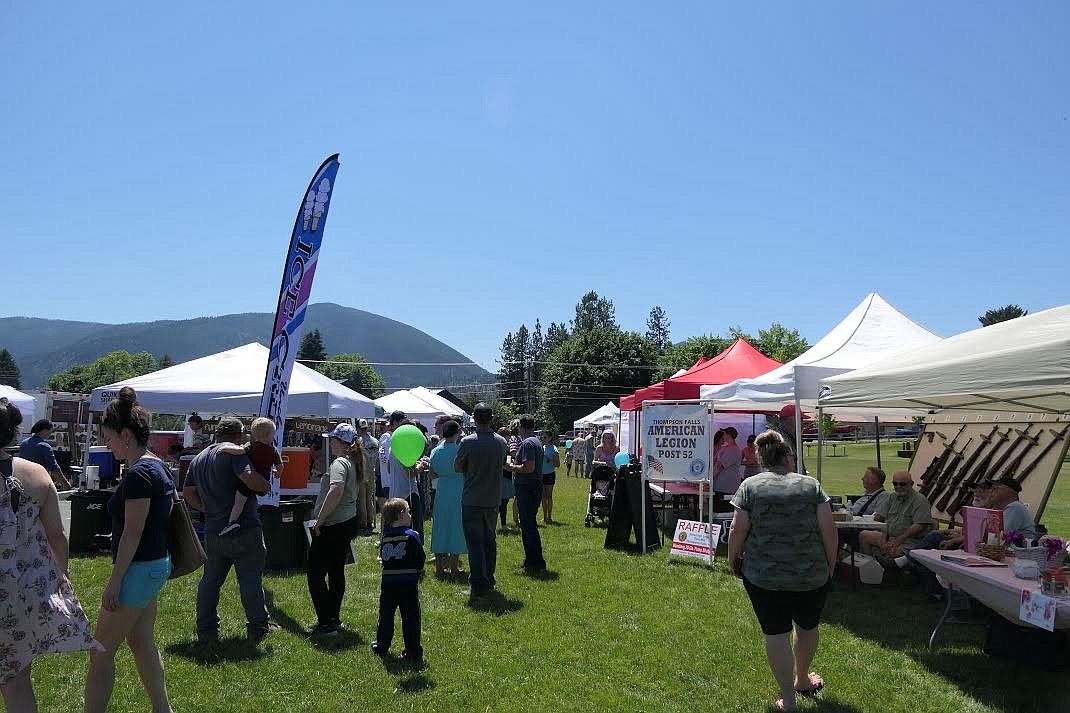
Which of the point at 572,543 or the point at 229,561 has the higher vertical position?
the point at 229,561

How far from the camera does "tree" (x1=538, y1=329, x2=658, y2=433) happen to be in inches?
2502

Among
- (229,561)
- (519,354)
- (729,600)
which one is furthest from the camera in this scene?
(519,354)

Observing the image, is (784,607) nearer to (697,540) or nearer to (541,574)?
(541,574)

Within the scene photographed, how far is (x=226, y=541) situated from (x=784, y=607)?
390 cm

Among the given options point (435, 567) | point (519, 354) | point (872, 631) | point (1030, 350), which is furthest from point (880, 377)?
point (519, 354)

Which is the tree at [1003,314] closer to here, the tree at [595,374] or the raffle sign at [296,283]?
the tree at [595,374]

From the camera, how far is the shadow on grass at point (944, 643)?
15.0 feet

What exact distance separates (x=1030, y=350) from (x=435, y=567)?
6.23 meters

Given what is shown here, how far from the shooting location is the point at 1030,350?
5008mm

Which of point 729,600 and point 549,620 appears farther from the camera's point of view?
point 729,600

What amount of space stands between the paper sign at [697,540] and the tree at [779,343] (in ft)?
135

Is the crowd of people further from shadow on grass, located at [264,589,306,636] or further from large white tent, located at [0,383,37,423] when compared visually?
large white tent, located at [0,383,37,423]

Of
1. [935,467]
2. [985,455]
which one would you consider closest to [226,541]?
[985,455]

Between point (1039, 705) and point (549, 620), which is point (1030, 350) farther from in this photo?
point (549, 620)
